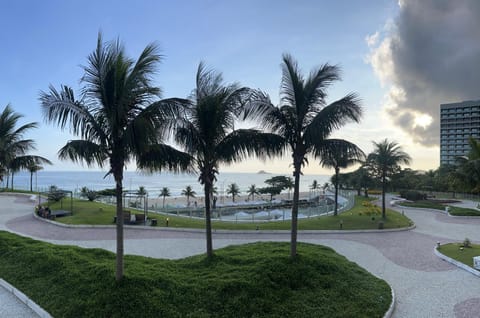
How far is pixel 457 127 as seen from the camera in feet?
277

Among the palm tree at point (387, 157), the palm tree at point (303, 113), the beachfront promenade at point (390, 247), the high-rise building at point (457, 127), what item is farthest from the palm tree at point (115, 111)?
the high-rise building at point (457, 127)

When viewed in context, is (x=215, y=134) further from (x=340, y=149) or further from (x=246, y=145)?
(x=340, y=149)

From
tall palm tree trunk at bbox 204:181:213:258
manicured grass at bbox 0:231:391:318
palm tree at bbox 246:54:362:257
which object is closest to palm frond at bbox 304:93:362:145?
palm tree at bbox 246:54:362:257

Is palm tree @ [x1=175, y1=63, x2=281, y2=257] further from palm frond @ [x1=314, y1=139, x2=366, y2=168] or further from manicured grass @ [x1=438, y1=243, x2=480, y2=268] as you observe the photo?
manicured grass @ [x1=438, y1=243, x2=480, y2=268]

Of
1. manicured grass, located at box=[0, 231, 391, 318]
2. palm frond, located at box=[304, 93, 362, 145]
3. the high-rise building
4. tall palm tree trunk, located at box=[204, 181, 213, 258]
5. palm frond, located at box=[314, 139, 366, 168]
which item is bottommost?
manicured grass, located at box=[0, 231, 391, 318]

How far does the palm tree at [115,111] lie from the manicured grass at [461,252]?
11.6m

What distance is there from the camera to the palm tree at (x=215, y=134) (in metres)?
8.32

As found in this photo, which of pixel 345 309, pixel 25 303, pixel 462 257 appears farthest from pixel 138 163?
pixel 462 257

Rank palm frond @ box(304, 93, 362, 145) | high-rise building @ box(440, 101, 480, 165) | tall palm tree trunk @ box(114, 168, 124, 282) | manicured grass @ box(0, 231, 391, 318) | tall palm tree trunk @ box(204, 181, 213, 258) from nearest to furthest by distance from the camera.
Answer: manicured grass @ box(0, 231, 391, 318) < tall palm tree trunk @ box(114, 168, 124, 282) < palm frond @ box(304, 93, 362, 145) < tall palm tree trunk @ box(204, 181, 213, 258) < high-rise building @ box(440, 101, 480, 165)

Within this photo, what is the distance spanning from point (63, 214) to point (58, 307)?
16250 mm

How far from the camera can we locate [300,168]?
873 cm

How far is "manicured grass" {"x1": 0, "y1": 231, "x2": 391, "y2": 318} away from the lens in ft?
19.5

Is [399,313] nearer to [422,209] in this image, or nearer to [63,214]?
[63,214]

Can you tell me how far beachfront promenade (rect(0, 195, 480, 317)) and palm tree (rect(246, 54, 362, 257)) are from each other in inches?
143
